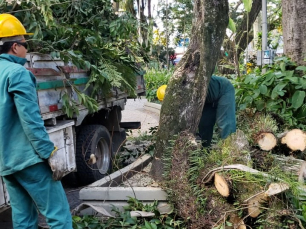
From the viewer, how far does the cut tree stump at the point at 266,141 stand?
5.24 meters

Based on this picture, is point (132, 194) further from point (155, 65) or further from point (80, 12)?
point (155, 65)

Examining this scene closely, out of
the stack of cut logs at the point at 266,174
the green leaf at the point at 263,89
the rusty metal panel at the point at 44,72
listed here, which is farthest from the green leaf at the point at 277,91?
the rusty metal panel at the point at 44,72

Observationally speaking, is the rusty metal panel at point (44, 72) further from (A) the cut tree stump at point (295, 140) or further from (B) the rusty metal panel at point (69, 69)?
(A) the cut tree stump at point (295, 140)

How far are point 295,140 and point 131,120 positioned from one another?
877 cm

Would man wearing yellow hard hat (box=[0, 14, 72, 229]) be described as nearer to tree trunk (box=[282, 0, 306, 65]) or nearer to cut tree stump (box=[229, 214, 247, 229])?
cut tree stump (box=[229, 214, 247, 229])

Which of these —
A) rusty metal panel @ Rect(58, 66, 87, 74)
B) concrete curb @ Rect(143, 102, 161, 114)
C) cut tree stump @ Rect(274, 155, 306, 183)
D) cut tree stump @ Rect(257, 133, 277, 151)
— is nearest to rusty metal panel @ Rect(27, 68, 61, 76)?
rusty metal panel @ Rect(58, 66, 87, 74)

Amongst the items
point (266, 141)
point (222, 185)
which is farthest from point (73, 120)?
point (266, 141)

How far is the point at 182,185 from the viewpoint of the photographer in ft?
14.4

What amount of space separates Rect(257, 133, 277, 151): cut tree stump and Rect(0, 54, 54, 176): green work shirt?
2783mm

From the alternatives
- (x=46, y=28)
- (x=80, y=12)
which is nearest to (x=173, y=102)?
(x=46, y=28)

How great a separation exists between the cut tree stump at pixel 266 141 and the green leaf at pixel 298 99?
1.82 m

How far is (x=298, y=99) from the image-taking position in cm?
688

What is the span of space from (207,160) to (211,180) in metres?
0.26

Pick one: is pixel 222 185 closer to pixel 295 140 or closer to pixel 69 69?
pixel 295 140
